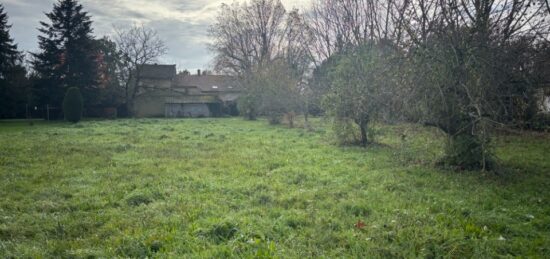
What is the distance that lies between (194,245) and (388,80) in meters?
8.94

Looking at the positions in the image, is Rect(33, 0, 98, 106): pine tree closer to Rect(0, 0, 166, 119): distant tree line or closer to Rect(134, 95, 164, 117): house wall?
Rect(0, 0, 166, 119): distant tree line

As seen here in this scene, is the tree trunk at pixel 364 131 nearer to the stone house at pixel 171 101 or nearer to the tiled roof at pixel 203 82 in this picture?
the stone house at pixel 171 101

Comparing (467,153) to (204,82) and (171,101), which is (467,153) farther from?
(204,82)

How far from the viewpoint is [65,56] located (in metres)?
38.2

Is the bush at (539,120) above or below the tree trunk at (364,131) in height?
above

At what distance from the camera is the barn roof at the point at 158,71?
61219 millimetres

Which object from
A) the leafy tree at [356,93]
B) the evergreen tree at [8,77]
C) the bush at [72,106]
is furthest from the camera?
the evergreen tree at [8,77]

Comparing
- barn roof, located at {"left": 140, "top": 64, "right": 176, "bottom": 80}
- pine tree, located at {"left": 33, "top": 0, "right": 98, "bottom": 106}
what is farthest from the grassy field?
barn roof, located at {"left": 140, "top": 64, "right": 176, "bottom": 80}

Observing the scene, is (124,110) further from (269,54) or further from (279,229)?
(279,229)

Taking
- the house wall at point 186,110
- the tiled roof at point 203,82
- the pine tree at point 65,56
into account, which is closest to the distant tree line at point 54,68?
the pine tree at point 65,56

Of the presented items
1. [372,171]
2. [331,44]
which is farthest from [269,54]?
[372,171]

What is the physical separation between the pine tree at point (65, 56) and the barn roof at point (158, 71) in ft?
68.2

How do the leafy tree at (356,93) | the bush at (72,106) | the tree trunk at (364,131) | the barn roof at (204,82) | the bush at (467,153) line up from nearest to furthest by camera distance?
the bush at (467,153) < the leafy tree at (356,93) < the tree trunk at (364,131) < the bush at (72,106) < the barn roof at (204,82)

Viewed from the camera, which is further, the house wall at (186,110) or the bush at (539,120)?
the house wall at (186,110)
